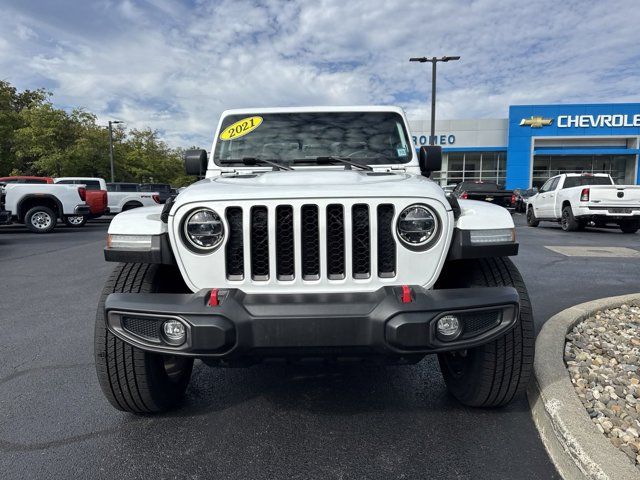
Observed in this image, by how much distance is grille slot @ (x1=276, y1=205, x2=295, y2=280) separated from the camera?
2.17 metres

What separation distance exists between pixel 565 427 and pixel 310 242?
4.99ft

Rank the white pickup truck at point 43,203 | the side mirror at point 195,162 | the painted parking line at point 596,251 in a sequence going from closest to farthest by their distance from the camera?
the side mirror at point 195,162
the painted parking line at point 596,251
the white pickup truck at point 43,203

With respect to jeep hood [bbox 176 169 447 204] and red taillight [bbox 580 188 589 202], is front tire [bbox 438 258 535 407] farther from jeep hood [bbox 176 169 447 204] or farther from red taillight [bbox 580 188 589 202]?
red taillight [bbox 580 188 589 202]

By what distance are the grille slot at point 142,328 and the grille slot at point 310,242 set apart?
2.38ft

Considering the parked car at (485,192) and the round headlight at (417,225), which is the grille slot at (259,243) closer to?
the round headlight at (417,225)

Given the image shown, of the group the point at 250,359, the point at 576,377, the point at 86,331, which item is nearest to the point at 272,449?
the point at 250,359

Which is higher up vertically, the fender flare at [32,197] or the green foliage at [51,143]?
the green foliage at [51,143]

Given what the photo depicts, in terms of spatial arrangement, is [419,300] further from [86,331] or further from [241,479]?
[86,331]

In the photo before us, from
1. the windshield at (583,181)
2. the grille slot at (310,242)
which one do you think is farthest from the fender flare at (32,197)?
the windshield at (583,181)

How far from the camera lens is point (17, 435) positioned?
2422 mm

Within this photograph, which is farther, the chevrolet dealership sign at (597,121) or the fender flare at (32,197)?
the chevrolet dealership sign at (597,121)

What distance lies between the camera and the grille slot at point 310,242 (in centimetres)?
217

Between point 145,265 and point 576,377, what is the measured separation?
265cm

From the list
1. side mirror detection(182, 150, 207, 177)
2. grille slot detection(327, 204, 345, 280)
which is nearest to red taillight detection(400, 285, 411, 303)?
grille slot detection(327, 204, 345, 280)
